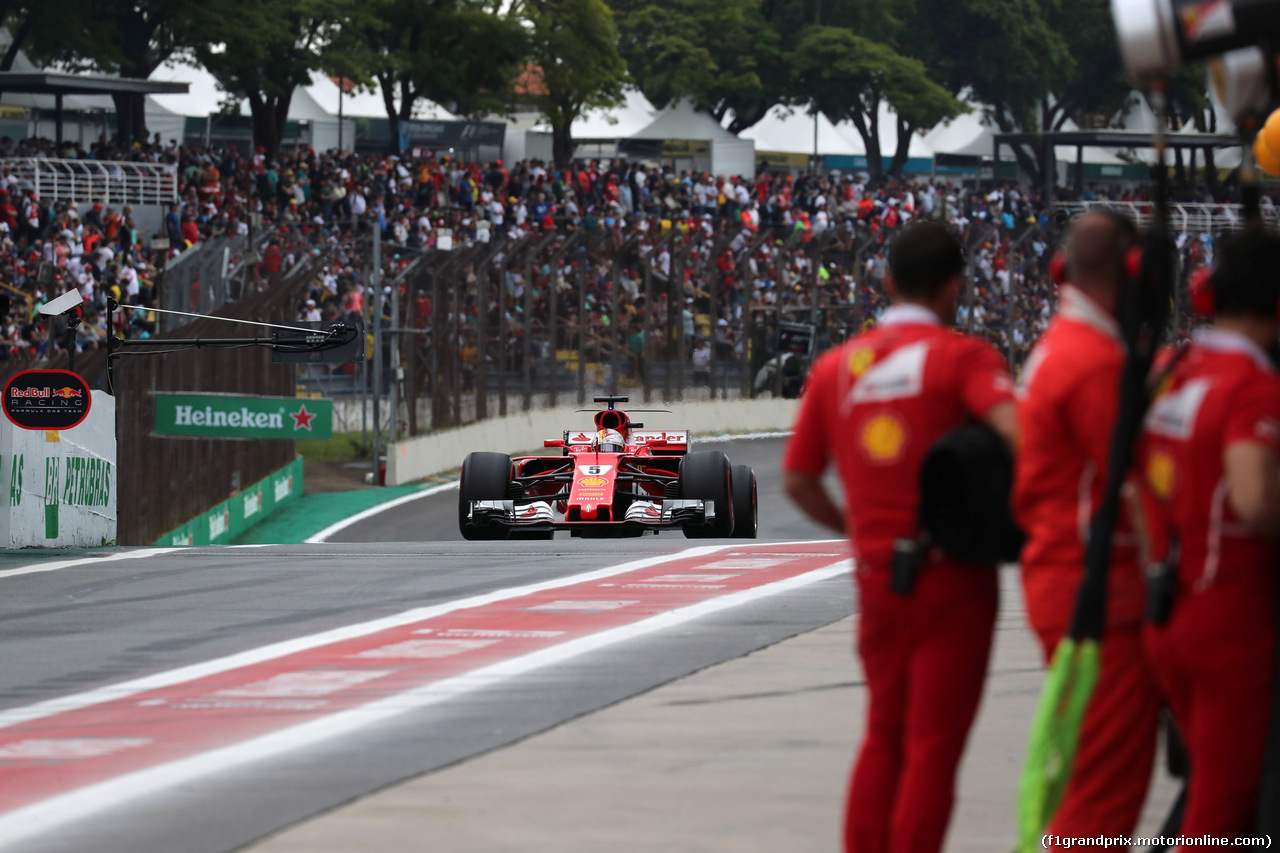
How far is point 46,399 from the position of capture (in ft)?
49.0

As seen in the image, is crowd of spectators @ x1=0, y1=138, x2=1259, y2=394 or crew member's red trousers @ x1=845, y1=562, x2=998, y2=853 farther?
crowd of spectators @ x1=0, y1=138, x2=1259, y2=394

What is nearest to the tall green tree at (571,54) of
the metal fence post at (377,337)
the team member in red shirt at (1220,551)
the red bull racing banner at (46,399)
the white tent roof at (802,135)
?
the white tent roof at (802,135)

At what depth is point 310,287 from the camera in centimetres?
2684

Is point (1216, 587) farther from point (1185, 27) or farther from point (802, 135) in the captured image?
point (802, 135)

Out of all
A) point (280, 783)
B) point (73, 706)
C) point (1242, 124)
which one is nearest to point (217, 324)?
point (73, 706)

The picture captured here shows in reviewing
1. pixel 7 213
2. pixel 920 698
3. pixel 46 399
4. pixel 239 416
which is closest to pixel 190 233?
pixel 7 213

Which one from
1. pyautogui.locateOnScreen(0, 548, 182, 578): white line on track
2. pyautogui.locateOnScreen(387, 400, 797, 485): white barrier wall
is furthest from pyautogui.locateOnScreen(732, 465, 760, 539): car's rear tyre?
pyautogui.locateOnScreen(387, 400, 797, 485): white barrier wall

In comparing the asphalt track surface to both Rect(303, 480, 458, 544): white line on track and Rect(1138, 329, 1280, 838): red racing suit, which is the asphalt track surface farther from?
Rect(303, 480, 458, 544): white line on track

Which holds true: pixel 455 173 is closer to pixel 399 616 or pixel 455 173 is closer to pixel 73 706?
pixel 399 616

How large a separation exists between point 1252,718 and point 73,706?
4.99 m

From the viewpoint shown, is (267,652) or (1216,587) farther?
(267,652)

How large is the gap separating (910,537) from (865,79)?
2088 inches

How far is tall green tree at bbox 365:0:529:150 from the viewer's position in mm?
44062

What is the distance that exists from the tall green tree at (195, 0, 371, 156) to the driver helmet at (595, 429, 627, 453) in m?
24.9
